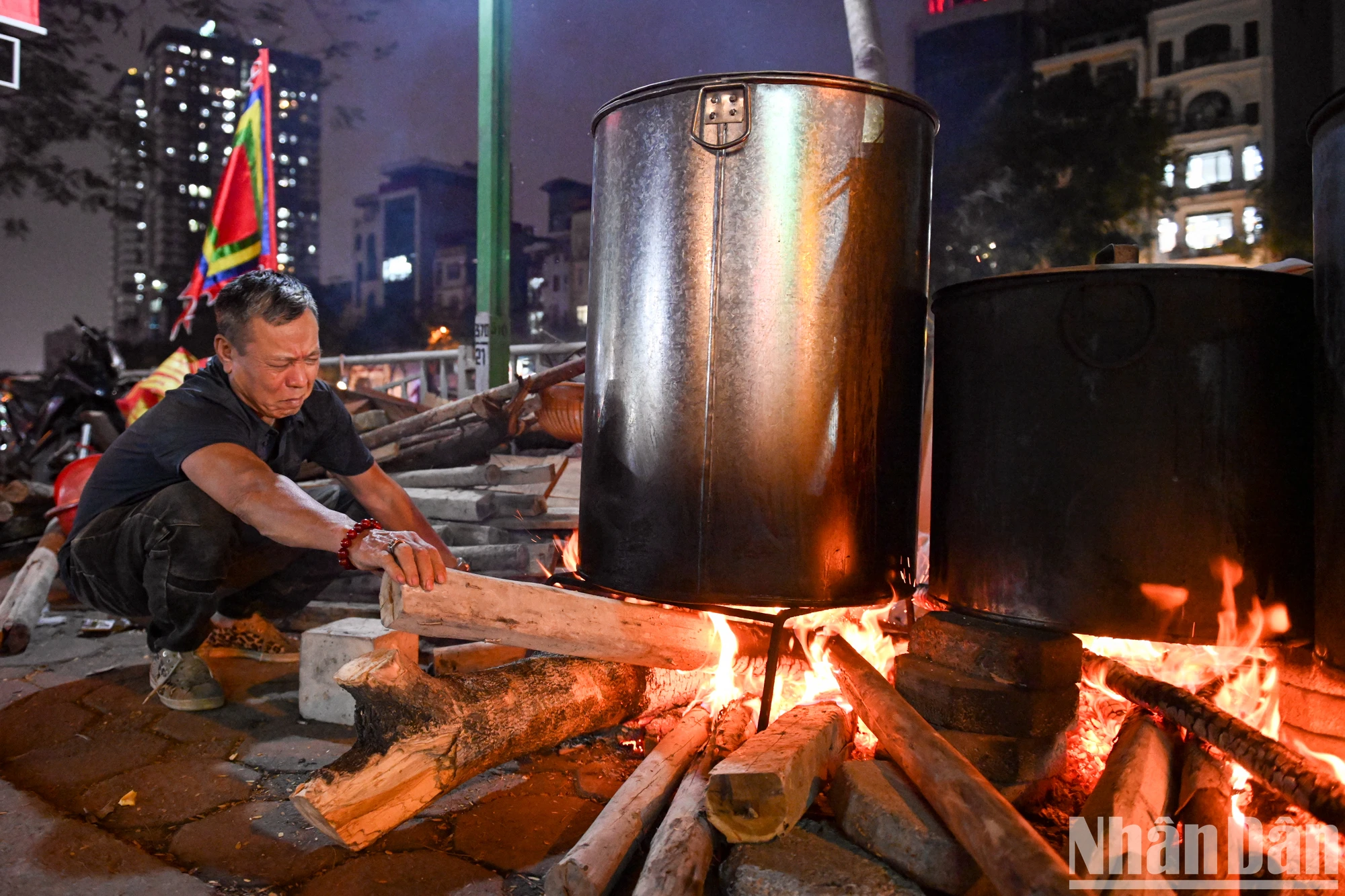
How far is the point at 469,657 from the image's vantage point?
Result: 2840mm

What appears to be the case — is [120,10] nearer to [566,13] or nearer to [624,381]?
[566,13]

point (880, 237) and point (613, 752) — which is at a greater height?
point (880, 237)

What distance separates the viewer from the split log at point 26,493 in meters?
5.88

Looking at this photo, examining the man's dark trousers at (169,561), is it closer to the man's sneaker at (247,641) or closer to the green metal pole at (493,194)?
the man's sneaker at (247,641)

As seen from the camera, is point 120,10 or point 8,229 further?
point 8,229

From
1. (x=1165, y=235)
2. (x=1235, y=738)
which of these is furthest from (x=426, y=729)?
(x=1165, y=235)

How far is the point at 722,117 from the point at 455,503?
108 inches

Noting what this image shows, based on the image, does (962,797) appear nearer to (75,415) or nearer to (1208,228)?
(75,415)

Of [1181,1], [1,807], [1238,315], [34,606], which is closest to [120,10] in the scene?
[34,606]

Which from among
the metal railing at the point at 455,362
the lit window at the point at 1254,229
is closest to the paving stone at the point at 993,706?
the metal railing at the point at 455,362

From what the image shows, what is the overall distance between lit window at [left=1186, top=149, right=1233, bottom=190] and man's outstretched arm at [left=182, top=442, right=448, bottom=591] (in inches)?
983

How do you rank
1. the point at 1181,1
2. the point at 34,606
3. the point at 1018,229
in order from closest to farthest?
the point at 34,606 < the point at 1018,229 < the point at 1181,1

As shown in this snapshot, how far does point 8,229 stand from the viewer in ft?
59.4

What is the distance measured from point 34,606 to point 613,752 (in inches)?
119
